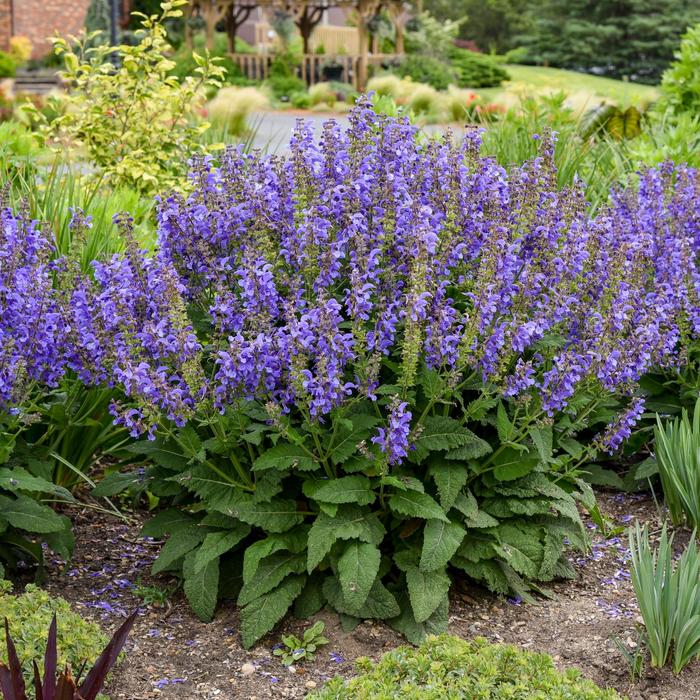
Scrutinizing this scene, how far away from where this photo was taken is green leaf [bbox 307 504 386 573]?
3.25m

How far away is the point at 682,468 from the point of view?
402 cm

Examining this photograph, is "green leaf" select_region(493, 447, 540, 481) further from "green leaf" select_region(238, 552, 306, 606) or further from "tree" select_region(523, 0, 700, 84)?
"tree" select_region(523, 0, 700, 84)

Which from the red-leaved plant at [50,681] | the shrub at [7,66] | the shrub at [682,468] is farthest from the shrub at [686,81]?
the shrub at [7,66]

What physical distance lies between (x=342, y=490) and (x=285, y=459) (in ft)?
0.71

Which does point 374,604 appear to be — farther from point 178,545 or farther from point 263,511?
point 178,545

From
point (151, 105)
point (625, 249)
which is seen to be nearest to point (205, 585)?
point (625, 249)

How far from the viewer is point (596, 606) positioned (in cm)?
371

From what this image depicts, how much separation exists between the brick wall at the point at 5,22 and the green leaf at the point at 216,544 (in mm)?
35111

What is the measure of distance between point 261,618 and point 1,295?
1.46m

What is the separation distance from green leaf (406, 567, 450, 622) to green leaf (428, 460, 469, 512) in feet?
0.86

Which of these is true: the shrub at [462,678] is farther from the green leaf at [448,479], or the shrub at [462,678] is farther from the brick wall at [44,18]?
the brick wall at [44,18]

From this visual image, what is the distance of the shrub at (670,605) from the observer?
3051 mm

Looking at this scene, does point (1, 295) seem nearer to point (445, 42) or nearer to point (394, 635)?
point (394, 635)

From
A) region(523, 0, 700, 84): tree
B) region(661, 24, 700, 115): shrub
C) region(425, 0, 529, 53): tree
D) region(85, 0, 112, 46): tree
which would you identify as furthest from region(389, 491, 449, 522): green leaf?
region(425, 0, 529, 53): tree
